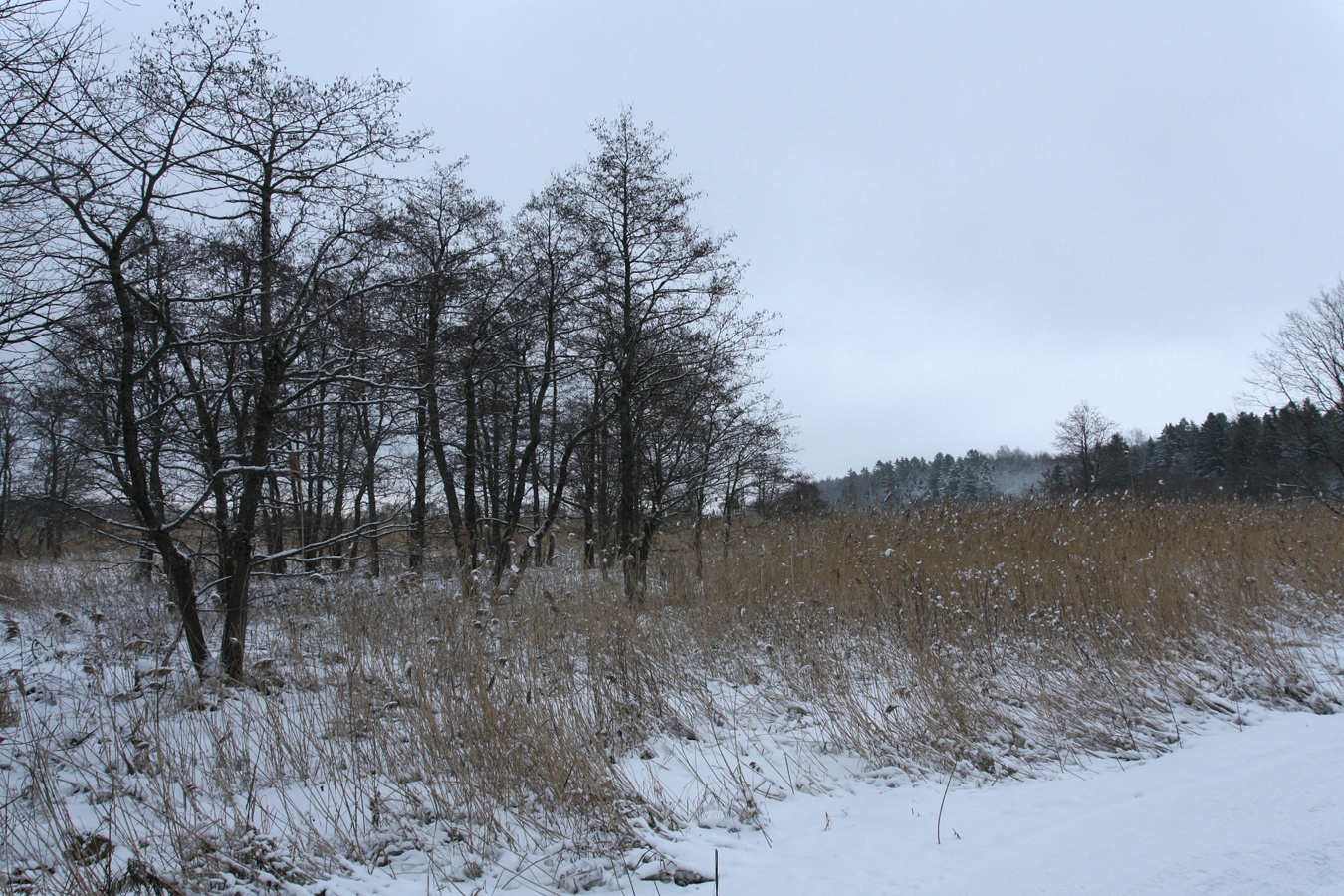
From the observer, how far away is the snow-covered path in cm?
230

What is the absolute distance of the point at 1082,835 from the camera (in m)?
2.67

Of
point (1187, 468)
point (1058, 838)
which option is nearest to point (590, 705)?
point (1058, 838)

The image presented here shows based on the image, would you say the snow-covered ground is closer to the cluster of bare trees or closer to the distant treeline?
the cluster of bare trees

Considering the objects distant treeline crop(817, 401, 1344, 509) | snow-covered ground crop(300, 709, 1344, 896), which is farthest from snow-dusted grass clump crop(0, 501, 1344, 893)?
distant treeline crop(817, 401, 1344, 509)

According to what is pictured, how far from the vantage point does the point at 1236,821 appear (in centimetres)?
263

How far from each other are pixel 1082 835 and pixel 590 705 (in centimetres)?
303

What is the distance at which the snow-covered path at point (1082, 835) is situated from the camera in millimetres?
2305

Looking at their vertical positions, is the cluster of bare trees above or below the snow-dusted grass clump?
above

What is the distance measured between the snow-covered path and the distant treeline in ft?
24.9

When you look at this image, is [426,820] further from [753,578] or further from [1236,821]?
[753,578]

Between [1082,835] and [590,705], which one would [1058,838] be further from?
[590,705]

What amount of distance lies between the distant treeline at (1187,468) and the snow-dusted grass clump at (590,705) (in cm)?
458

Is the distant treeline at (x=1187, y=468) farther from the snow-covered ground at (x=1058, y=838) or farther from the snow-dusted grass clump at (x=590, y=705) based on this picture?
the snow-covered ground at (x=1058, y=838)

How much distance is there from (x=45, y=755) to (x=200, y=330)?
14.0ft
